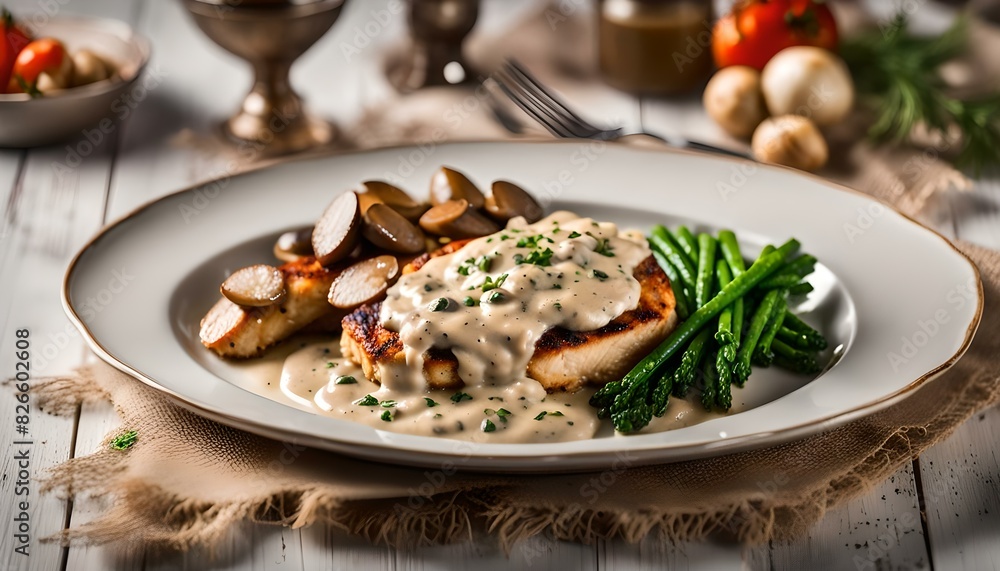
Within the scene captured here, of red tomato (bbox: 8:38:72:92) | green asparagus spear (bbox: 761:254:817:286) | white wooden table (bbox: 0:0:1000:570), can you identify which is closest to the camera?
white wooden table (bbox: 0:0:1000:570)

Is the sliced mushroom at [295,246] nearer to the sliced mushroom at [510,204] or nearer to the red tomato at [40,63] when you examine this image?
the sliced mushroom at [510,204]

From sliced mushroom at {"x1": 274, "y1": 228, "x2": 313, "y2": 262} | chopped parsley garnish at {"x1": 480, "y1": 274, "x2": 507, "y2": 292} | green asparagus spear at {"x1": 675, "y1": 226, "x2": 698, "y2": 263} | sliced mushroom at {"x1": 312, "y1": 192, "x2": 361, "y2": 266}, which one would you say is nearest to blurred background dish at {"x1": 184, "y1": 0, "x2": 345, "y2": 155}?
sliced mushroom at {"x1": 274, "y1": 228, "x2": 313, "y2": 262}

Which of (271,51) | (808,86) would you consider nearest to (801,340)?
(808,86)

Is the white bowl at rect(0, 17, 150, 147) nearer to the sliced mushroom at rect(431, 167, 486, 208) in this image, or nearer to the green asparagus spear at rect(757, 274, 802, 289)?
the sliced mushroom at rect(431, 167, 486, 208)

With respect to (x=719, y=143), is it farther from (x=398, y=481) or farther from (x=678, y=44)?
(x=398, y=481)

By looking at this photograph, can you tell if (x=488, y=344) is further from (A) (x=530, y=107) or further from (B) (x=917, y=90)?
(B) (x=917, y=90)

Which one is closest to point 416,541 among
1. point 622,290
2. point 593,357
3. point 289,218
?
point 593,357
